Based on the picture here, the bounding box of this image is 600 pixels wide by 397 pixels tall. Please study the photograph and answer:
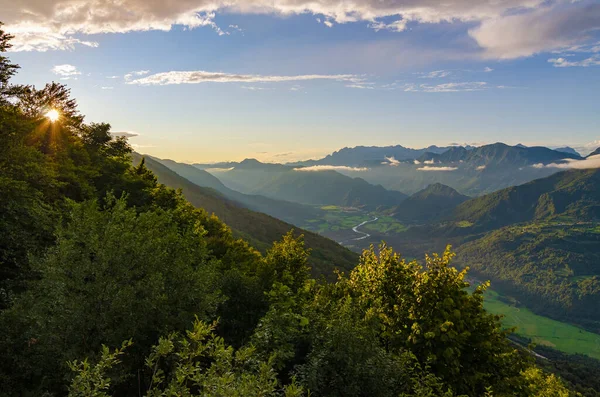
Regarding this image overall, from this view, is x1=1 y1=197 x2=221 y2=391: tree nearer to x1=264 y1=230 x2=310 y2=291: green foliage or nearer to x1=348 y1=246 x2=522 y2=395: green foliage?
x1=348 y1=246 x2=522 y2=395: green foliage

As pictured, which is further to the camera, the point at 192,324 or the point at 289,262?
the point at 289,262

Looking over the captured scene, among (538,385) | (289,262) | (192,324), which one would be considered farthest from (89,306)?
(538,385)

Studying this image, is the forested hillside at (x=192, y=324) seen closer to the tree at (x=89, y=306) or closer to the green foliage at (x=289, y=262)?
the tree at (x=89, y=306)

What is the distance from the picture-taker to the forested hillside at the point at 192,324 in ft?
45.1

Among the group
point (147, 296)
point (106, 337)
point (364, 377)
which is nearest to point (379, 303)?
point (364, 377)

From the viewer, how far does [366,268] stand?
2886 cm

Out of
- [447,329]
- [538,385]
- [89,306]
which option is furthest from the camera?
[538,385]

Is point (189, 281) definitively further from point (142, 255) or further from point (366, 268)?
point (366, 268)

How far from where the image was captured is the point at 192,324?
18203 millimetres

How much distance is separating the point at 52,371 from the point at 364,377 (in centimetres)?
1411

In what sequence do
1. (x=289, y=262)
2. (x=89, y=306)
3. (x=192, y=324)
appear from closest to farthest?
(x=89, y=306)
(x=192, y=324)
(x=289, y=262)

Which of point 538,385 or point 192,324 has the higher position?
point 192,324

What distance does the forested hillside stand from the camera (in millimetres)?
13755

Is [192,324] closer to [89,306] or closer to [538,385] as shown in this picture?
[89,306]
